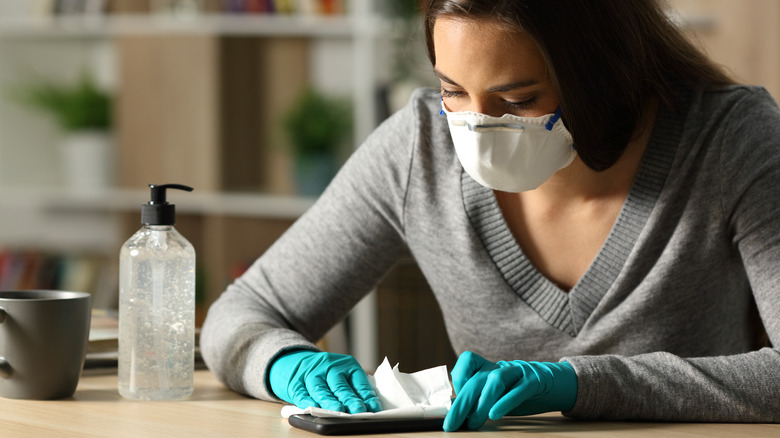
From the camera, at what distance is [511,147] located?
116cm

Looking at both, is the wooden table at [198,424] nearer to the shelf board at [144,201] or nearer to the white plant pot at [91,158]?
the shelf board at [144,201]

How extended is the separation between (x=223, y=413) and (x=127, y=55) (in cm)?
238

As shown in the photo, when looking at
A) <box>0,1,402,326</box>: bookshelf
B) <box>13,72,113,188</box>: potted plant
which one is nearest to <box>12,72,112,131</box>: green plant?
<box>13,72,113,188</box>: potted plant

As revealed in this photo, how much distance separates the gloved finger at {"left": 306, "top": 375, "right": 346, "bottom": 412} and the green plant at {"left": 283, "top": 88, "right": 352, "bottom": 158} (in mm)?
1993

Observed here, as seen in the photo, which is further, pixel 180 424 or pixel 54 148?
pixel 54 148

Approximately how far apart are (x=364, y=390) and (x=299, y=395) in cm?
7

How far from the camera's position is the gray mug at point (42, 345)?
3.23 ft

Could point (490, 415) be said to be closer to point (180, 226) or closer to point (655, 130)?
point (655, 130)

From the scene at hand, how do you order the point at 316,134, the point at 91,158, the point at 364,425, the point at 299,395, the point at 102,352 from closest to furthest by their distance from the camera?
the point at 364,425, the point at 299,395, the point at 102,352, the point at 316,134, the point at 91,158

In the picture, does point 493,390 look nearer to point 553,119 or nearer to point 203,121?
point 553,119

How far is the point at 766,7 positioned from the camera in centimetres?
245

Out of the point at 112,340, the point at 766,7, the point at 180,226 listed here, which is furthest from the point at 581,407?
the point at 180,226

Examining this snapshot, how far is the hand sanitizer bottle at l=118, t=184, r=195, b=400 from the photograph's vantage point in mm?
1018

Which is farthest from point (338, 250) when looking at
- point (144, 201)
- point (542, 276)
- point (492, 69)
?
point (144, 201)
